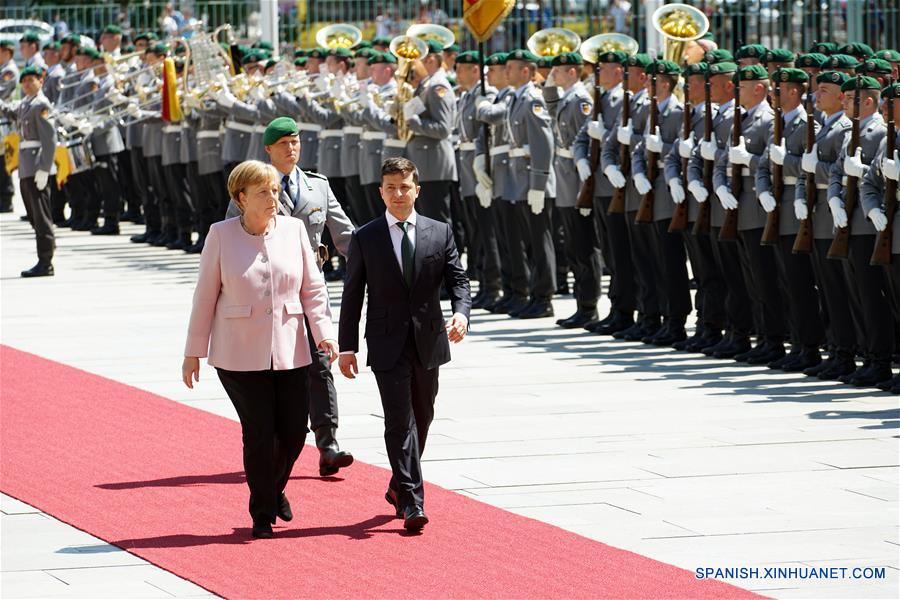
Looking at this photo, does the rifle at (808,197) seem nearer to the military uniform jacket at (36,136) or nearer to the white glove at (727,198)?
the white glove at (727,198)

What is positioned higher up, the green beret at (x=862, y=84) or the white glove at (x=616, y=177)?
the green beret at (x=862, y=84)

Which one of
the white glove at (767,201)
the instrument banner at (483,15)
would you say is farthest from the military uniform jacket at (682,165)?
the instrument banner at (483,15)

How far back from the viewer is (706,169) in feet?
41.5

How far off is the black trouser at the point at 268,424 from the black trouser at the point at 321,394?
1071 millimetres

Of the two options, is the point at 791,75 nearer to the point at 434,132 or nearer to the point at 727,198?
the point at 727,198

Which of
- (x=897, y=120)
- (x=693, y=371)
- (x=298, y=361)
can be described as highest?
(x=897, y=120)

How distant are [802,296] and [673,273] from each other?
4.77 ft

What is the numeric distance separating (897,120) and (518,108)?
4.34m

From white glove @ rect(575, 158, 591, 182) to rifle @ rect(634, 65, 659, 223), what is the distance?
2.20 ft

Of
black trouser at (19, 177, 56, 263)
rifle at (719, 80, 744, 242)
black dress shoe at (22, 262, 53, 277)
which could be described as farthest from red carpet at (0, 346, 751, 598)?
black dress shoe at (22, 262, 53, 277)

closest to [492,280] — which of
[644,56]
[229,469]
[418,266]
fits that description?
[644,56]

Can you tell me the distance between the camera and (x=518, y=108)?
14555 mm

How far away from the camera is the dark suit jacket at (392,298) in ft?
→ 26.0

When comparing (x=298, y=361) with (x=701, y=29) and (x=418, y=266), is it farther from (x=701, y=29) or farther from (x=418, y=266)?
(x=701, y=29)
